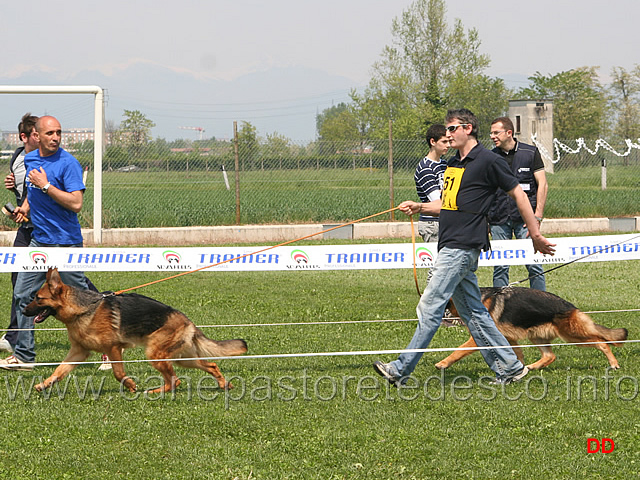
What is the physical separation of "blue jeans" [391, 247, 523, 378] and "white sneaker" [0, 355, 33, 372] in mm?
3015

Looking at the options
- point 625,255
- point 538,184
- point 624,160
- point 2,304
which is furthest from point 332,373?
point 624,160

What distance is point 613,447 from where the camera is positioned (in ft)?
14.5

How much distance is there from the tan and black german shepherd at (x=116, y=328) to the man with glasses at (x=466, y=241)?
1.47m

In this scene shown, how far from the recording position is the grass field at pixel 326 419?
4203 mm

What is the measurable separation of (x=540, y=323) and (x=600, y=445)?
5.80ft

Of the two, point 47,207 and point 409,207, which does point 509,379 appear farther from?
point 47,207

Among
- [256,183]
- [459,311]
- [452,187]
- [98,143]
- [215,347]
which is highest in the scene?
[98,143]

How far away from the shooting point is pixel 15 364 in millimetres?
6457

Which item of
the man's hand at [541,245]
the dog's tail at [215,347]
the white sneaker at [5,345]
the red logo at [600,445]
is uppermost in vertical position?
the man's hand at [541,245]

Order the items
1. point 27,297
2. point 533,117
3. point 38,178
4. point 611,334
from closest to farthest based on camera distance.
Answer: point 38,178 < point 611,334 < point 27,297 < point 533,117

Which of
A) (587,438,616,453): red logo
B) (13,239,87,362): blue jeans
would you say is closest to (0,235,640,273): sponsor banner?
(13,239,87,362): blue jeans

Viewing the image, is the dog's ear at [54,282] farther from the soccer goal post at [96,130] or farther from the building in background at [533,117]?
the building in background at [533,117]

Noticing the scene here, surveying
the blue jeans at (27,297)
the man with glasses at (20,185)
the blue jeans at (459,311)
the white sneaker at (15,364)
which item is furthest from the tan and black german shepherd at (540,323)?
the man with glasses at (20,185)

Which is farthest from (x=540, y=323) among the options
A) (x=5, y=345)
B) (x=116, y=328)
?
(x=5, y=345)
